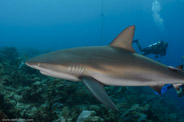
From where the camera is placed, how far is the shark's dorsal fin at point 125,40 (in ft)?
9.63

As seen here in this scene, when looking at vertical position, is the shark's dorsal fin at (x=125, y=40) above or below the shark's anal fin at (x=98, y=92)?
above

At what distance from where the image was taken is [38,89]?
4.49 m

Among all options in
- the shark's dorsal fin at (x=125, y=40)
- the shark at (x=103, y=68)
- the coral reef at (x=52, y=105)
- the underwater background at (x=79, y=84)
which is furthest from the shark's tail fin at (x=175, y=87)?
the coral reef at (x=52, y=105)

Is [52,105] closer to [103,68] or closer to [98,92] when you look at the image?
[103,68]

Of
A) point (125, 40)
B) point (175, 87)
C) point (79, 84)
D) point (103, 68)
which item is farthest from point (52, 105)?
point (79, 84)

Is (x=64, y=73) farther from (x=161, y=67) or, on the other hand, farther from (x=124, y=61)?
(x=161, y=67)

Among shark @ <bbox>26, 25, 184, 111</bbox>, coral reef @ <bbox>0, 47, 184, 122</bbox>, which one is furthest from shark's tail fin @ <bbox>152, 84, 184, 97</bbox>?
coral reef @ <bbox>0, 47, 184, 122</bbox>

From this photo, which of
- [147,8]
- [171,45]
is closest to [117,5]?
[147,8]

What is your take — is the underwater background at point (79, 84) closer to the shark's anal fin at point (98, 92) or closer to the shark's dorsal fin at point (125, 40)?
the shark's anal fin at point (98, 92)

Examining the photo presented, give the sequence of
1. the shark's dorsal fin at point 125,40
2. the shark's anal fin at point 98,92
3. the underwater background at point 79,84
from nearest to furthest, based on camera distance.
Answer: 1. the shark's anal fin at point 98,92
2. the shark's dorsal fin at point 125,40
3. the underwater background at point 79,84

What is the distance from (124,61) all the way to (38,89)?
324 cm

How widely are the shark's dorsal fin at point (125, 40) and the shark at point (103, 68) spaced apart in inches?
12.2

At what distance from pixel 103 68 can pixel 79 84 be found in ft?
16.3

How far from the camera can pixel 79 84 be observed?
7066 mm
